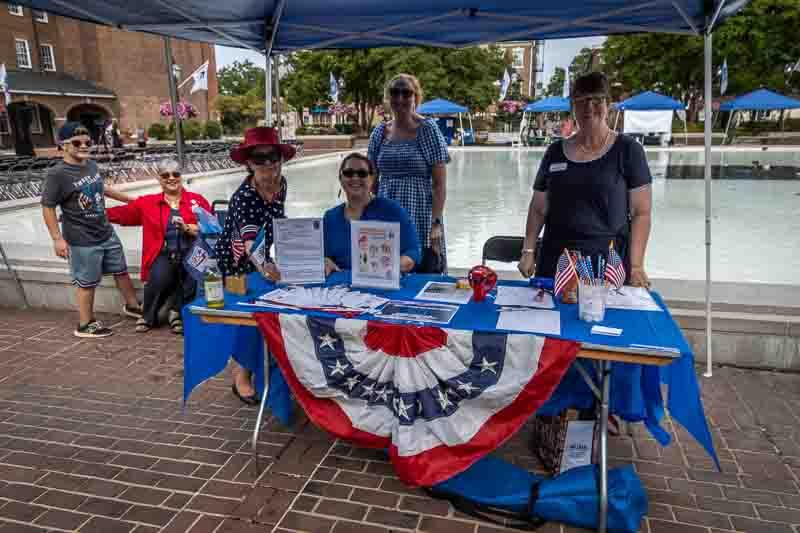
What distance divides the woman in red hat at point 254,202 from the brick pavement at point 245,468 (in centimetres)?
94

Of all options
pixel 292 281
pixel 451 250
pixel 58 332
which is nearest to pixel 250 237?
pixel 292 281

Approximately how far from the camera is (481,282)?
2.63 m

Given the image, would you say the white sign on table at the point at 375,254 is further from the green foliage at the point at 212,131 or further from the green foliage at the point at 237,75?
the green foliage at the point at 237,75

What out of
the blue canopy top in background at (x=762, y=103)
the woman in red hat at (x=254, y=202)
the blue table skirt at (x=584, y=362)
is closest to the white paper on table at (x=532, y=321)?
the blue table skirt at (x=584, y=362)

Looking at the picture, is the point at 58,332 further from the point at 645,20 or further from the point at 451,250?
the point at 645,20

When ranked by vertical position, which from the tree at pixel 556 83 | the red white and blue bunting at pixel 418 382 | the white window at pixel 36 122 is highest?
the tree at pixel 556 83

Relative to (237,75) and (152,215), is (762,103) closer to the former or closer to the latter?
(152,215)

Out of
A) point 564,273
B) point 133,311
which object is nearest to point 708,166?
point 564,273

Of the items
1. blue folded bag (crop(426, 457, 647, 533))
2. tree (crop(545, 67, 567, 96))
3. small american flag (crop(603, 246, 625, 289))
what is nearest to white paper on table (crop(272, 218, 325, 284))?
blue folded bag (crop(426, 457, 647, 533))

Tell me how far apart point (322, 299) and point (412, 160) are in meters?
1.36

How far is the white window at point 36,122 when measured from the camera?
31678mm

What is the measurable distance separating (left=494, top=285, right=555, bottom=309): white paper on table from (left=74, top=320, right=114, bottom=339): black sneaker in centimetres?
357

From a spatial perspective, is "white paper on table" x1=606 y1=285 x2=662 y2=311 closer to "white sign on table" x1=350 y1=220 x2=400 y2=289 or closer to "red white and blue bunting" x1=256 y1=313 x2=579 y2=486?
"red white and blue bunting" x1=256 y1=313 x2=579 y2=486

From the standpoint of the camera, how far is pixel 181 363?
4109 millimetres
